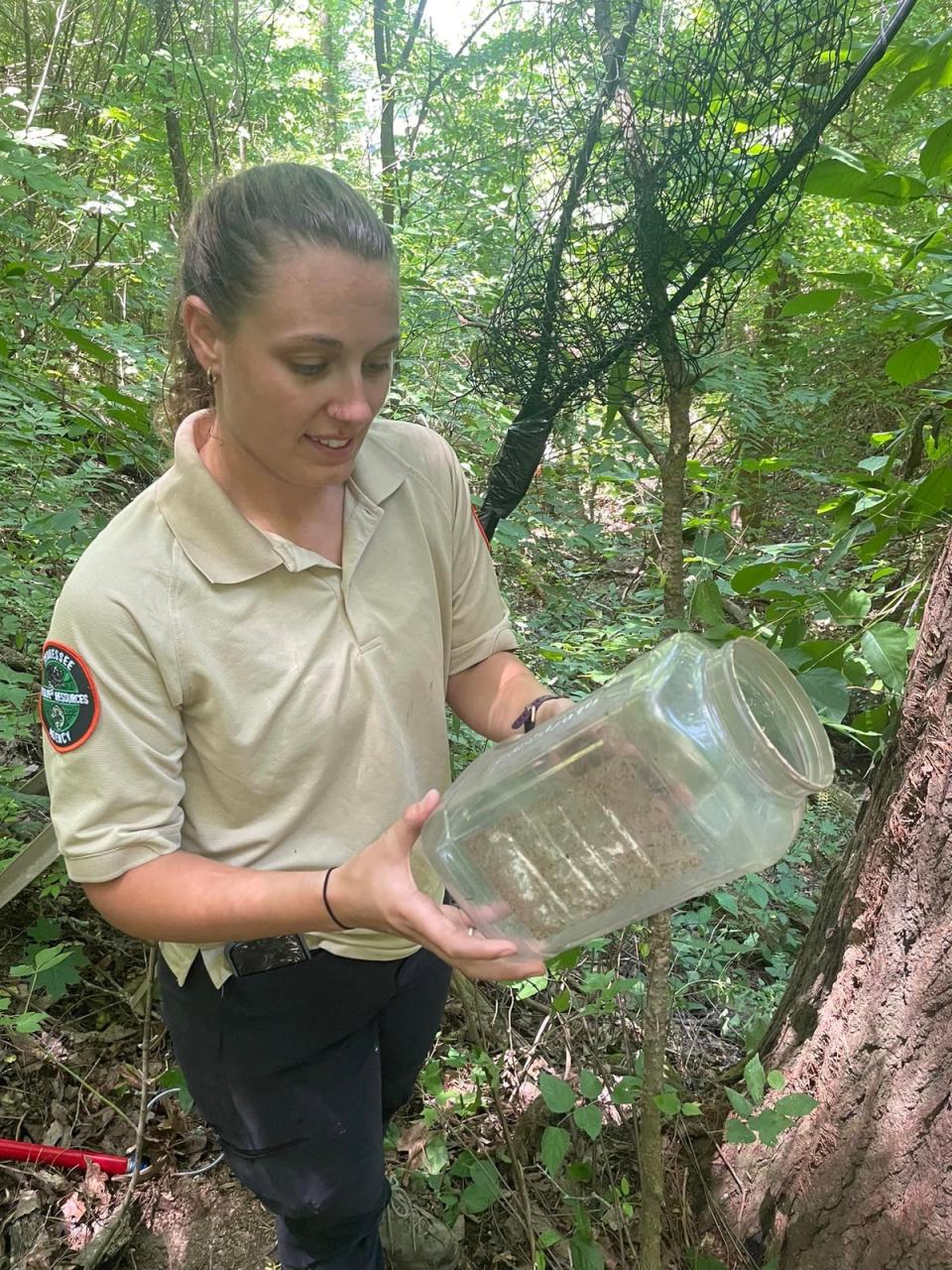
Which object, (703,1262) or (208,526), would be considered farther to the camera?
(703,1262)

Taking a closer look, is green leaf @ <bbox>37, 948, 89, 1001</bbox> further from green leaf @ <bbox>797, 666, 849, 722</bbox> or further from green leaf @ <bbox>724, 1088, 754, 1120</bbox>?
green leaf @ <bbox>797, 666, 849, 722</bbox>

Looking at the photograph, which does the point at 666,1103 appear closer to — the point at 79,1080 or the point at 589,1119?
the point at 589,1119

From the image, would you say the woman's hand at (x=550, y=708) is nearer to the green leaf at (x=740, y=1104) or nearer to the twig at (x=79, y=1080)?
the green leaf at (x=740, y=1104)

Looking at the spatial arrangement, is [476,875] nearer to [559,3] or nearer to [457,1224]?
[457,1224]

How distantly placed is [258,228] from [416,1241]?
204cm

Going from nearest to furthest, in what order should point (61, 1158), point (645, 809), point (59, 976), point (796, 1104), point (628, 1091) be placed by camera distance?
1. point (645, 809)
2. point (796, 1104)
3. point (628, 1091)
4. point (61, 1158)
5. point (59, 976)

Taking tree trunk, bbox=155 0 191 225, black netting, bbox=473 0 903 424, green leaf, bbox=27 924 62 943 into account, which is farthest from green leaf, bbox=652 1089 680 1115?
tree trunk, bbox=155 0 191 225

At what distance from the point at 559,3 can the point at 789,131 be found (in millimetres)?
475

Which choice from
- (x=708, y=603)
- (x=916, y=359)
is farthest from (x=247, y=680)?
(x=916, y=359)

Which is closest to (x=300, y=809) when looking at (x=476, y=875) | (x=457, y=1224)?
(x=476, y=875)

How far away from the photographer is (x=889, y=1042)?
1.33 metres

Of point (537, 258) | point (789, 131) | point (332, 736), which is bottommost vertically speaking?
point (332, 736)

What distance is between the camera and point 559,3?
1.39 metres

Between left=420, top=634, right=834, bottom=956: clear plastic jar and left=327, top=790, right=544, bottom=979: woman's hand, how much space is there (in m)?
0.10
